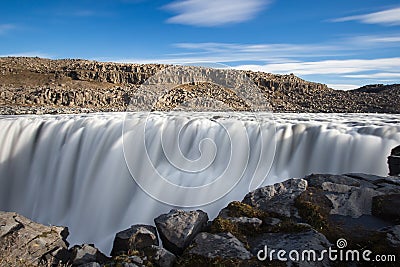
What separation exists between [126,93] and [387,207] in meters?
48.4

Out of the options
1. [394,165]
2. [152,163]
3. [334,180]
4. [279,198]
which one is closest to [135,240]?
[279,198]

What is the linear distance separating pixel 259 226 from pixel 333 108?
34.8m

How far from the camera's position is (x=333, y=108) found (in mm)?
38156

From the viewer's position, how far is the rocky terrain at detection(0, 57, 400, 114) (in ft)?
127

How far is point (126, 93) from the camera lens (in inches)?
2048

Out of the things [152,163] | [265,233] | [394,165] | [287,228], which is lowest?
[152,163]

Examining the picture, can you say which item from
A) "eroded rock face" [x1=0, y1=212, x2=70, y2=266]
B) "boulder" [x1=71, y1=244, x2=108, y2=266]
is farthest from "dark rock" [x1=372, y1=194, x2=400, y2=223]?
"eroded rock face" [x1=0, y1=212, x2=70, y2=266]

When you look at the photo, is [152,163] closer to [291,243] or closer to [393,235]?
[291,243]

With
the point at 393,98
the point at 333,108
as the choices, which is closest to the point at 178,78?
the point at 333,108

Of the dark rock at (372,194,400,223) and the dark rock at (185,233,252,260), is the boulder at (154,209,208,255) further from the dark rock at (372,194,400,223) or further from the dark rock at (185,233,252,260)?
the dark rock at (372,194,400,223)

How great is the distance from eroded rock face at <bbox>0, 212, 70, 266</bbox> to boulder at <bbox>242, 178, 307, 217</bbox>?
3.96m

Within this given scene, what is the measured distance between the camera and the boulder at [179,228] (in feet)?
20.7

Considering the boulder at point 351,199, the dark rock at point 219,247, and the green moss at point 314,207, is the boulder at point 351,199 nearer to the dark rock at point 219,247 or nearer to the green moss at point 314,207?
the green moss at point 314,207

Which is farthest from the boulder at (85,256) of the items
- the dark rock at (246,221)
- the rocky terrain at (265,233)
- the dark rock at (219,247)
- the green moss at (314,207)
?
the green moss at (314,207)
